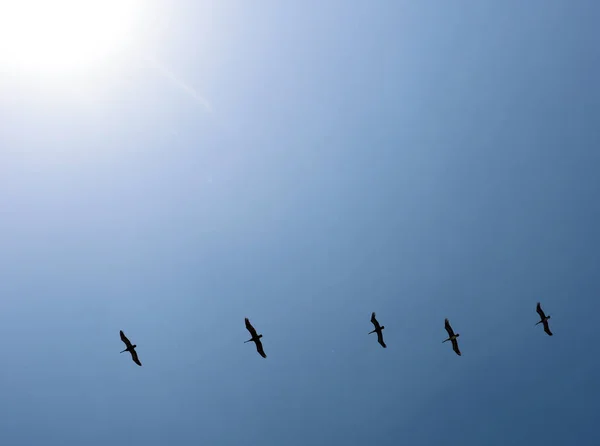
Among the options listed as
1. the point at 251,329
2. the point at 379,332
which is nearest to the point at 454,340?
the point at 379,332

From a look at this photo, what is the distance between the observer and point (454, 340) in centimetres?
6462

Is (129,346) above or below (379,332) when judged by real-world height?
above

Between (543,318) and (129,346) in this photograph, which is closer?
(129,346)

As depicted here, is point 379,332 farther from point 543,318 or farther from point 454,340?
point 543,318

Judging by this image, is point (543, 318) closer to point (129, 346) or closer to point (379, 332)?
point (379, 332)

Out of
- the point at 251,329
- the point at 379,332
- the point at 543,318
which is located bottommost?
the point at 543,318

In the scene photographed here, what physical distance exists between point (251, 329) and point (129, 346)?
16.8 meters

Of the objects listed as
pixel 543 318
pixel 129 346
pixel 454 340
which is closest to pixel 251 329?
pixel 129 346

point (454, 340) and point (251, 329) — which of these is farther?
point (454, 340)

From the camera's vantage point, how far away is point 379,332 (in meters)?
63.3

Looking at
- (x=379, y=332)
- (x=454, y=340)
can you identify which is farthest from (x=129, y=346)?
(x=454, y=340)

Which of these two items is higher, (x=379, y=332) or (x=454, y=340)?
(x=379, y=332)

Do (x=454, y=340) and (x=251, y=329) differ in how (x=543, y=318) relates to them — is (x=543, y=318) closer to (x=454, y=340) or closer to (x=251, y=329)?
(x=454, y=340)

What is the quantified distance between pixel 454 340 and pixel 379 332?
10991mm
